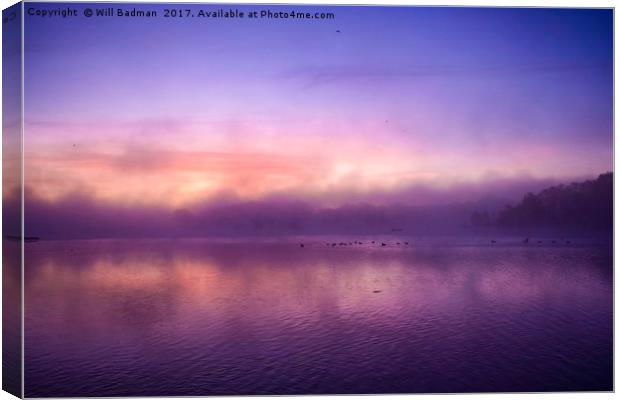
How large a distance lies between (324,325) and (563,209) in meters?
3.14

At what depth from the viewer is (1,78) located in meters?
4.16

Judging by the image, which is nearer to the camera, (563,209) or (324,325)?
(324,325)

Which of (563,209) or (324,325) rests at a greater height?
(563,209)

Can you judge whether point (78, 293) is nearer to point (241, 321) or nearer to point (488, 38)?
point (241, 321)

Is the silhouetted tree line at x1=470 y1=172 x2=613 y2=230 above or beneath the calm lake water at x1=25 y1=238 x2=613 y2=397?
above

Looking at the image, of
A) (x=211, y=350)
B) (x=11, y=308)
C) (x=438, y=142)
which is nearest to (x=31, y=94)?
(x=11, y=308)

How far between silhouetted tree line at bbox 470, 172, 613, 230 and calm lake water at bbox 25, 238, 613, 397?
0.37 meters

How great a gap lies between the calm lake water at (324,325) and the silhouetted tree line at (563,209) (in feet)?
1.22

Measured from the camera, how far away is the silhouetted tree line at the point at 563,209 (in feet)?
16.9

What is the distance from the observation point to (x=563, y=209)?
6164 millimetres

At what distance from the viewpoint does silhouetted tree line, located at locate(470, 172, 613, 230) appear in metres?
5.16

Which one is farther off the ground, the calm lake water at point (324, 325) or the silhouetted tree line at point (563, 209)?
the silhouetted tree line at point (563, 209)

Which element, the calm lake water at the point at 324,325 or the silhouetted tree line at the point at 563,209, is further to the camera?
the silhouetted tree line at the point at 563,209

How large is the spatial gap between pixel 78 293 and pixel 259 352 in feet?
7.91
